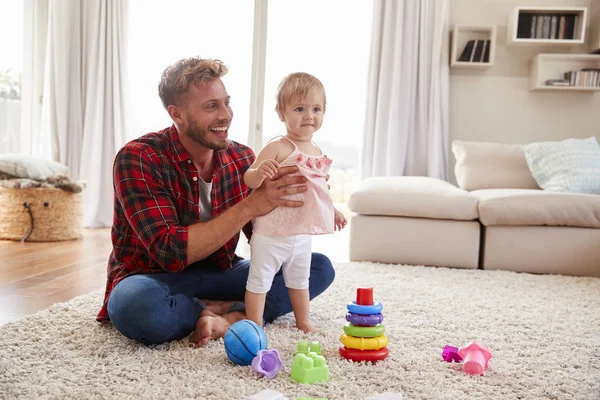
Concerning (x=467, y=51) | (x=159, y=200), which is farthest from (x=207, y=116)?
(x=467, y=51)

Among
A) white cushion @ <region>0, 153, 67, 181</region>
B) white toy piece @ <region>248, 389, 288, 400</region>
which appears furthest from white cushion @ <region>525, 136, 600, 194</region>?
white cushion @ <region>0, 153, 67, 181</region>

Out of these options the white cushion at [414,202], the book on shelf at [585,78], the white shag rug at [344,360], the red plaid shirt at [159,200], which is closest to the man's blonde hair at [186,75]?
the red plaid shirt at [159,200]

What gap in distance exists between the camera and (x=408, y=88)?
467cm

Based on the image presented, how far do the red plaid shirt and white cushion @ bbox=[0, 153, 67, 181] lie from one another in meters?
2.56

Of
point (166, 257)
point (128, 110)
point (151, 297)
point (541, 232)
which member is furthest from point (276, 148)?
point (128, 110)

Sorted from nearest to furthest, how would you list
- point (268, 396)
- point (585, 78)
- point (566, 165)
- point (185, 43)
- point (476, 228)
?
point (268, 396) → point (476, 228) → point (566, 165) → point (585, 78) → point (185, 43)

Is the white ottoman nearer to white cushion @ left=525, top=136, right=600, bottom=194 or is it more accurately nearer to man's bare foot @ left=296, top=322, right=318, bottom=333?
white cushion @ left=525, top=136, right=600, bottom=194

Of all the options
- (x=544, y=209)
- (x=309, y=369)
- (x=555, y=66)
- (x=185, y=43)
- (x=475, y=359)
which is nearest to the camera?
(x=309, y=369)

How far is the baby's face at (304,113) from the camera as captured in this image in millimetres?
1715

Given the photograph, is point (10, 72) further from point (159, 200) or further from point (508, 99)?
point (508, 99)

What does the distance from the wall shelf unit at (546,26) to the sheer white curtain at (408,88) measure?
21.5 inches

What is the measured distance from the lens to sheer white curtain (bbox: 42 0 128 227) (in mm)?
4805

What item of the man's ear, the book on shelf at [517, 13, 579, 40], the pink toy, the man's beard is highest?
the book on shelf at [517, 13, 579, 40]

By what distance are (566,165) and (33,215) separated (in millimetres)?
3507
